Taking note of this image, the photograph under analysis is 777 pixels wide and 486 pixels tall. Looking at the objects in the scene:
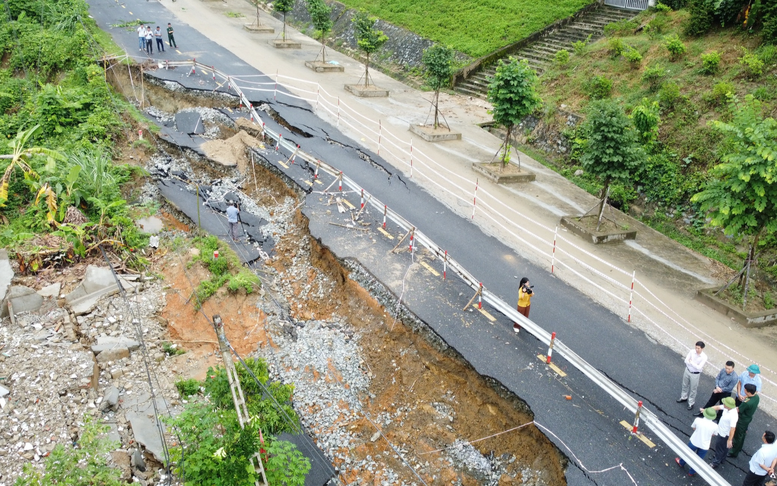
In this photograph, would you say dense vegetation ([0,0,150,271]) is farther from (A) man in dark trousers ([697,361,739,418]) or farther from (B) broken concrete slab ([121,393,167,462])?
(A) man in dark trousers ([697,361,739,418])

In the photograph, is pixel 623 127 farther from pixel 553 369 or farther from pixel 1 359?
pixel 1 359

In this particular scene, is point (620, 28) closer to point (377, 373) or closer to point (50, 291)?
point (377, 373)

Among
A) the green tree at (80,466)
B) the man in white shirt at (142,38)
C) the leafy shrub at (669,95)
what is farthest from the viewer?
the man in white shirt at (142,38)

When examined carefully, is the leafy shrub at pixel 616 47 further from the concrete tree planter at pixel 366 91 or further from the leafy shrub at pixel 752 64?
the concrete tree planter at pixel 366 91

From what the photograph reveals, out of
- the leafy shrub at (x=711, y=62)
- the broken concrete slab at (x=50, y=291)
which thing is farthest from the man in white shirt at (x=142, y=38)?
the leafy shrub at (x=711, y=62)

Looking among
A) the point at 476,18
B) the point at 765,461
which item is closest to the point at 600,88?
the point at 476,18

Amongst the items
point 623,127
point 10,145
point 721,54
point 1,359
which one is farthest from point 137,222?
point 721,54
